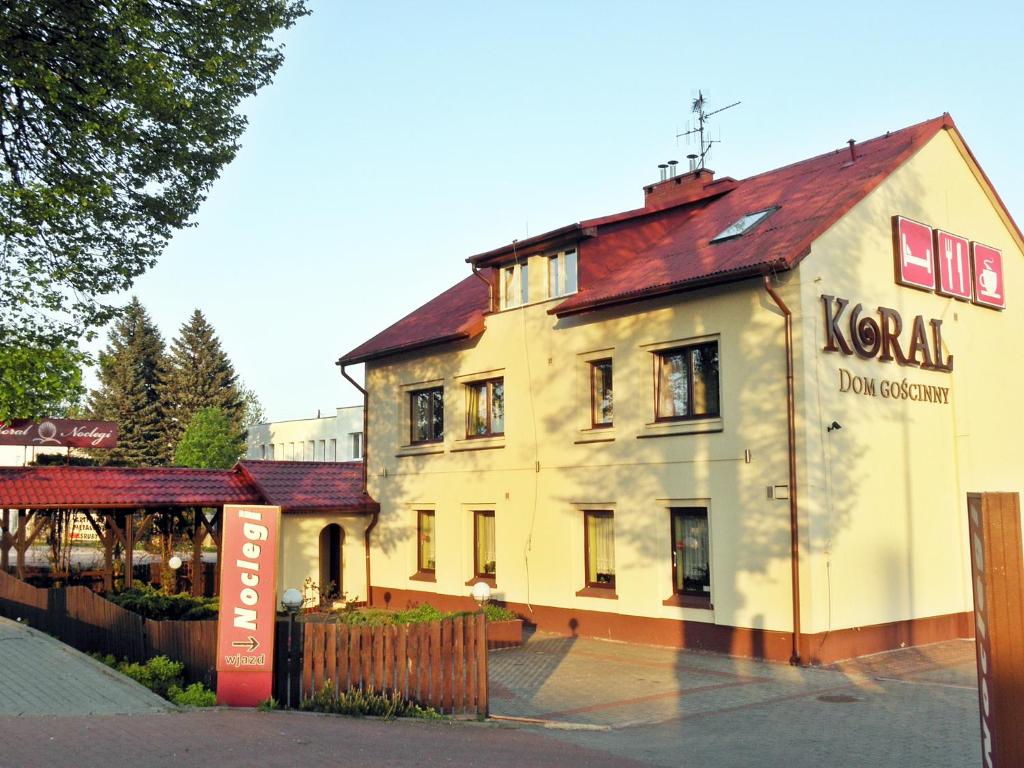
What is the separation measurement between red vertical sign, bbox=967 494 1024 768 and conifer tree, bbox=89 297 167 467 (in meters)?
56.5

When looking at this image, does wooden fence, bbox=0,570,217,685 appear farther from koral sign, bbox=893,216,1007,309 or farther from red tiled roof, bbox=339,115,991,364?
koral sign, bbox=893,216,1007,309

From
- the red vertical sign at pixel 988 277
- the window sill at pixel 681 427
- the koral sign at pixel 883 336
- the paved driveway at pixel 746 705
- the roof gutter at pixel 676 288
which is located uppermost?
the red vertical sign at pixel 988 277

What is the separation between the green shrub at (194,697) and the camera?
11000mm

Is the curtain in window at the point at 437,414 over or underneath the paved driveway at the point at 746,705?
over

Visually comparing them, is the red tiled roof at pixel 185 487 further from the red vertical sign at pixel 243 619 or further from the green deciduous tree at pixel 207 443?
the green deciduous tree at pixel 207 443

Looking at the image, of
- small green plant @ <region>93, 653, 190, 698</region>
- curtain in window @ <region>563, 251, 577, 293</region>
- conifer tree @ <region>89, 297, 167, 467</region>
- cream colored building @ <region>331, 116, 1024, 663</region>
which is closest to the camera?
small green plant @ <region>93, 653, 190, 698</region>

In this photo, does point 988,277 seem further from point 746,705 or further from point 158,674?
point 158,674

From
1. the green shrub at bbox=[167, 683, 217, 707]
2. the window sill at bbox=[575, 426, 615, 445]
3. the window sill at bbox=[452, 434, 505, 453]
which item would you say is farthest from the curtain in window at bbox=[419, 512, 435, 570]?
the green shrub at bbox=[167, 683, 217, 707]

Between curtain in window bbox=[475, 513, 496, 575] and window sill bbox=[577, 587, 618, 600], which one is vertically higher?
curtain in window bbox=[475, 513, 496, 575]

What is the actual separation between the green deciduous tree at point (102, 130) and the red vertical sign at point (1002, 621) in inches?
496

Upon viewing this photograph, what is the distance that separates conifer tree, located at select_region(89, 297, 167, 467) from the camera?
187 ft

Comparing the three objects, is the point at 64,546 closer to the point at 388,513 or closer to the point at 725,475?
the point at 388,513

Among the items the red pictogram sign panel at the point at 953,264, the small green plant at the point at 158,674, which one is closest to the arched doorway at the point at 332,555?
the small green plant at the point at 158,674

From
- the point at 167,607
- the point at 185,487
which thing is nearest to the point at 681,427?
the point at 167,607
